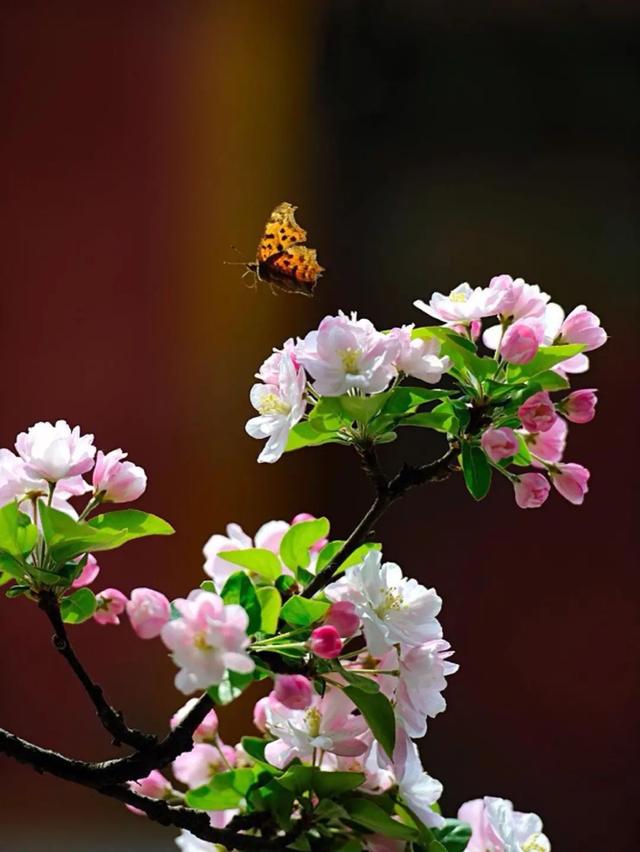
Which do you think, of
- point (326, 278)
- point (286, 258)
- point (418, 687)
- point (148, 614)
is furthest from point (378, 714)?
point (326, 278)

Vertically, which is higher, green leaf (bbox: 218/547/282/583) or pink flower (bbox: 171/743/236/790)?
green leaf (bbox: 218/547/282/583)

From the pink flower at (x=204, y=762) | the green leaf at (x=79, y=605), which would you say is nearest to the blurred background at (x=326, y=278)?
the pink flower at (x=204, y=762)

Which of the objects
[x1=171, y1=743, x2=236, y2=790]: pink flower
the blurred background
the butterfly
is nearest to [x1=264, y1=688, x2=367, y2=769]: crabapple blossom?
[x1=171, y1=743, x2=236, y2=790]: pink flower

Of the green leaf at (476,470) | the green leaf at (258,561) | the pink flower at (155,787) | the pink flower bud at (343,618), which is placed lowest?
the pink flower at (155,787)

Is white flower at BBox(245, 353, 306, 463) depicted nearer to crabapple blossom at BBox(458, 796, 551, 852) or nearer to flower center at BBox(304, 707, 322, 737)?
flower center at BBox(304, 707, 322, 737)

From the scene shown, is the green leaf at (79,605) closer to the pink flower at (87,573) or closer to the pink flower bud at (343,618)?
the pink flower at (87,573)

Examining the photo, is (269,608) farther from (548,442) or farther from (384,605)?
(548,442)
